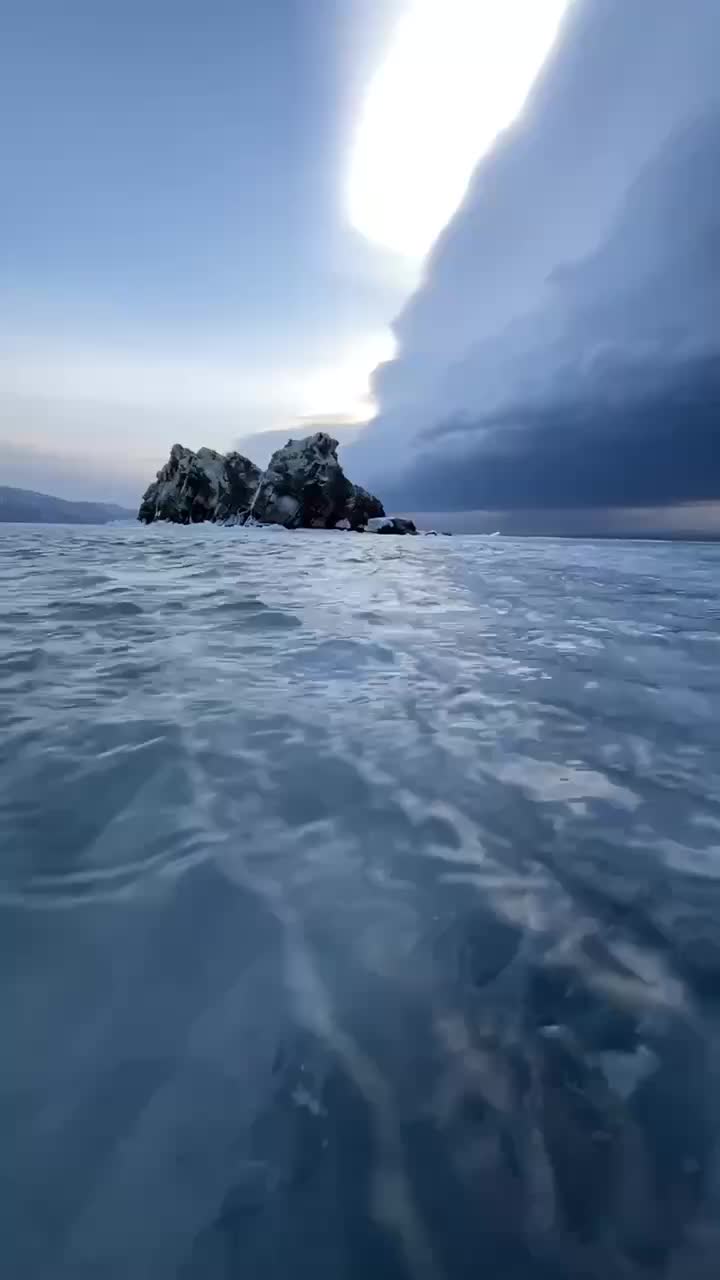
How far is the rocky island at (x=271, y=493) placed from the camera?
74.9 metres

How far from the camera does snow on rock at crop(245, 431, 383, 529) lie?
74625 millimetres

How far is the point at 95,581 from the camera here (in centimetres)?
1296

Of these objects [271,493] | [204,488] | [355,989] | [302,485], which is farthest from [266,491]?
[355,989]

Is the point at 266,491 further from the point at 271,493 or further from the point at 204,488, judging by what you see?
the point at 204,488

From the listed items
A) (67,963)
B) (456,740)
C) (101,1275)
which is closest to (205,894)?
(67,963)

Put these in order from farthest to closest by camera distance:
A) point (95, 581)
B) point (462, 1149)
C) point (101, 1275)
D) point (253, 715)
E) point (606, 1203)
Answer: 1. point (95, 581)
2. point (253, 715)
3. point (462, 1149)
4. point (606, 1203)
5. point (101, 1275)

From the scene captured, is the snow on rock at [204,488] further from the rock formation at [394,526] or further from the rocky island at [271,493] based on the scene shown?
the rock formation at [394,526]

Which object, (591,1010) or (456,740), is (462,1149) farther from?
(456,740)

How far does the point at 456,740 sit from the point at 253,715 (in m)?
1.73

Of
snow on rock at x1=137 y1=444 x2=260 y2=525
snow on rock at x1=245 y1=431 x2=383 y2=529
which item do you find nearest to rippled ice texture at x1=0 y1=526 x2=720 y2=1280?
snow on rock at x1=245 y1=431 x2=383 y2=529

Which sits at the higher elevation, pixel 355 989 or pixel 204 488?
pixel 204 488

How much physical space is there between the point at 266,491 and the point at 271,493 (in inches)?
27.6

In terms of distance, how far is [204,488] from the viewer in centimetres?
8475

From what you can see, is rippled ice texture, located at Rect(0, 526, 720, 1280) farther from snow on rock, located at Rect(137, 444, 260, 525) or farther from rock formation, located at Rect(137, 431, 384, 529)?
snow on rock, located at Rect(137, 444, 260, 525)
